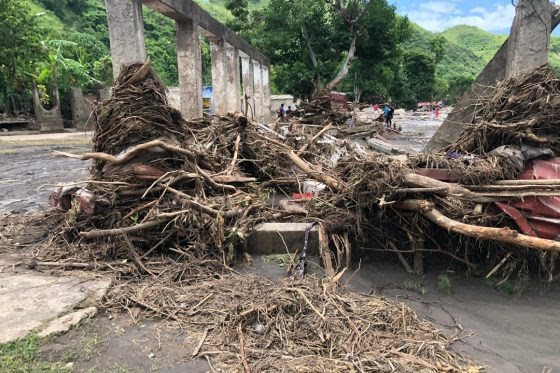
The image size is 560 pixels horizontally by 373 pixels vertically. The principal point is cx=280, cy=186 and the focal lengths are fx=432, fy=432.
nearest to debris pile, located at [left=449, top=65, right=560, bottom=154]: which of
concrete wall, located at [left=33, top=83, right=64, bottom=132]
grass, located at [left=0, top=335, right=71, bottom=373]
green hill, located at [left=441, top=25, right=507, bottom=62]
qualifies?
grass, located at [left=0, top=335, right=71, bottom=373]

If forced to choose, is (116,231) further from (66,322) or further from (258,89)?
(258,89)

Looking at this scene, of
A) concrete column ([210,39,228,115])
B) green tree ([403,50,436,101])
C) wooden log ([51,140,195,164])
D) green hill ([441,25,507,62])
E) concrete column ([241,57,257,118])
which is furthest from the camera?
green hill ([441,25,507,62])

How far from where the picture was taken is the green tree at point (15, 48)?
Answer: 22.1m

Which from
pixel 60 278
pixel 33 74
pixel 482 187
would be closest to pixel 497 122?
pixel 482 187

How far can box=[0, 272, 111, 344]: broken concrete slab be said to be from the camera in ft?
10.3

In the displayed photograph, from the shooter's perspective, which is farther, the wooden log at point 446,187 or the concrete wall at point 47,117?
the concrete wall at point 47,117

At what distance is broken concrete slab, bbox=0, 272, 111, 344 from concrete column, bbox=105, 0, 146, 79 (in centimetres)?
516

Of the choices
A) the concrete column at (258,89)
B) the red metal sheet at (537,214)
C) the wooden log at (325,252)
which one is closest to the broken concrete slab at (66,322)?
the wooden log at (325,252)

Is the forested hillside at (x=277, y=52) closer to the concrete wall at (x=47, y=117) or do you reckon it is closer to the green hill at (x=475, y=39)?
the concrete wall at (x=47, y=117)

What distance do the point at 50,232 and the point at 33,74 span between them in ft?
72.7

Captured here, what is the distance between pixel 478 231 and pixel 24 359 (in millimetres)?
3562

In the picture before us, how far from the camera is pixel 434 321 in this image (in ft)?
12.1

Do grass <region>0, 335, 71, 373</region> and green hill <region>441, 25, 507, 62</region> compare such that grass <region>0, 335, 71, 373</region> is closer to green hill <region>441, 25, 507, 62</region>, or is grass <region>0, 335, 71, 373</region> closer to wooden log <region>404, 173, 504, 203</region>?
wooden log <region>404, 173, 504, 203</region>

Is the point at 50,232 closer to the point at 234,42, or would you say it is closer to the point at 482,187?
the point at 482,187
